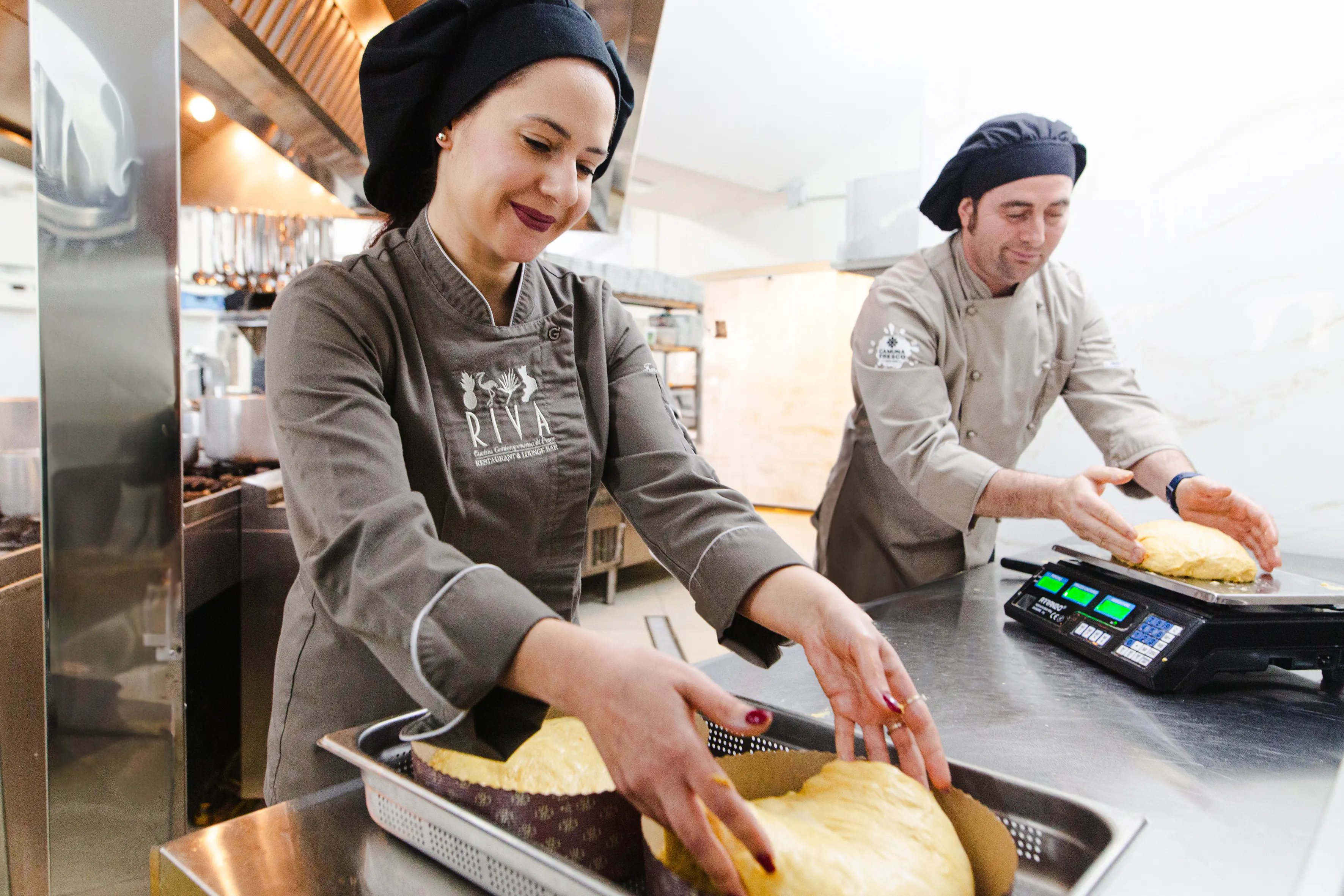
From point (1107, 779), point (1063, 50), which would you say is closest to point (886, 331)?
point (1107, 779)

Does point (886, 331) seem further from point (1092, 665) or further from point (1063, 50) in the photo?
point (1063, 50)

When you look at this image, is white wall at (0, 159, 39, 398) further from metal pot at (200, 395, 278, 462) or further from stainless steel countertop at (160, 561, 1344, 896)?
stainless steel countertop at (160, 561, 1344, 896)

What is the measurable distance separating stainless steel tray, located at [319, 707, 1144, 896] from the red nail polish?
0.44 ft

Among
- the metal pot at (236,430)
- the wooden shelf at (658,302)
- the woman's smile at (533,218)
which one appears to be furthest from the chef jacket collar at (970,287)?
the wooden shelf at (658,302)

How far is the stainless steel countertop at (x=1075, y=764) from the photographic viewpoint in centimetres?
65

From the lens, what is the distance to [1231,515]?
4.65ft

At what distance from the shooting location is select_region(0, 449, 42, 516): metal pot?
1.54 meters

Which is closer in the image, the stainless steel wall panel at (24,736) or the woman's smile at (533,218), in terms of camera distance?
the woman's smile at (533,218)

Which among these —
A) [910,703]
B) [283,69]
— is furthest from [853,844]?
[283,69]

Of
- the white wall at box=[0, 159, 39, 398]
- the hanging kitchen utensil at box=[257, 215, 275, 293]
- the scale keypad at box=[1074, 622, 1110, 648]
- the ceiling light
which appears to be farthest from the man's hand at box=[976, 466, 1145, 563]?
the hanging kitchen utensil at box=[257, 215, 275, 293]

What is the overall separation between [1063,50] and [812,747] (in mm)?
2391

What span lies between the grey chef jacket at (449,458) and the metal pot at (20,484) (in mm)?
827

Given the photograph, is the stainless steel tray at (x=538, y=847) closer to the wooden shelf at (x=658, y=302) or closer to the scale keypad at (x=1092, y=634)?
the scale keypad at (x=1092, y=634)

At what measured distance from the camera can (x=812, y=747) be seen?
76 cm
